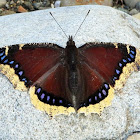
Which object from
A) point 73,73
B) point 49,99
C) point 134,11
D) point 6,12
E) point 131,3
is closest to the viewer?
point 49,99

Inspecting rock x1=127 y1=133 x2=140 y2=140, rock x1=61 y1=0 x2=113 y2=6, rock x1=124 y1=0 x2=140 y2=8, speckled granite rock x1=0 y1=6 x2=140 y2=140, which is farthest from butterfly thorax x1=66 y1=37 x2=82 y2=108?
rock x1=124 y1=0 x2=140 y2=8

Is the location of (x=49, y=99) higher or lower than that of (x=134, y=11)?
higher

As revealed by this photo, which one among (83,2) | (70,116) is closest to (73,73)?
(70,116)

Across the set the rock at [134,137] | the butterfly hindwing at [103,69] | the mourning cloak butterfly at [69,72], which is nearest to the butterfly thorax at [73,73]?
the mourning cloak butterfly at [69,72]

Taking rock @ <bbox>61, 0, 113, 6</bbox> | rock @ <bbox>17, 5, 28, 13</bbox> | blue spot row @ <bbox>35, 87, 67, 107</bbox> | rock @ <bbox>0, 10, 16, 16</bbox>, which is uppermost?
blue spot row @ <bbox>35, 87, 67, 107</bbox>

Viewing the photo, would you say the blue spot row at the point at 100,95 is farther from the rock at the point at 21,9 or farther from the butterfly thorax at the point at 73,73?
the rock at the point at 21,9

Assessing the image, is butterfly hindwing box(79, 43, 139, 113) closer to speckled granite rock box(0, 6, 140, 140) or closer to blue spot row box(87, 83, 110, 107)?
blue spot row box(87, 83, 110, 107)

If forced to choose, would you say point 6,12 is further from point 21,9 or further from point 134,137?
point 134,137

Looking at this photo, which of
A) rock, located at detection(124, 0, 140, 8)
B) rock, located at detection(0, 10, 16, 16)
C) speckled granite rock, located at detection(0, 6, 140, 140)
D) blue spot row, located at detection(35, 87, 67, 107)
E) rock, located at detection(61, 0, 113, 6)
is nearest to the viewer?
blue spot row, located at detection(35, 87, 67, 107)

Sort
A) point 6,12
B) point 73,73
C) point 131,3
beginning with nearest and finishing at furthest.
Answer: point 73,73
point 6,12
point 131,3
